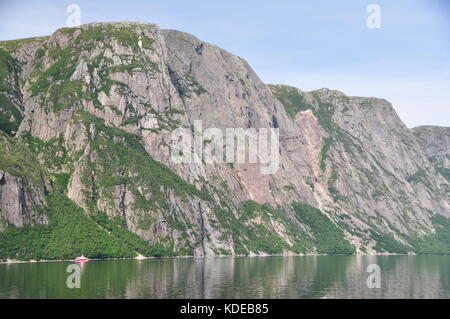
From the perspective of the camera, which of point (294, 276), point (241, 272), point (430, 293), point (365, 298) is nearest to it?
point (365, 298)

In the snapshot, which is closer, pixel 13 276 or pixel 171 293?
pixel 171 293
